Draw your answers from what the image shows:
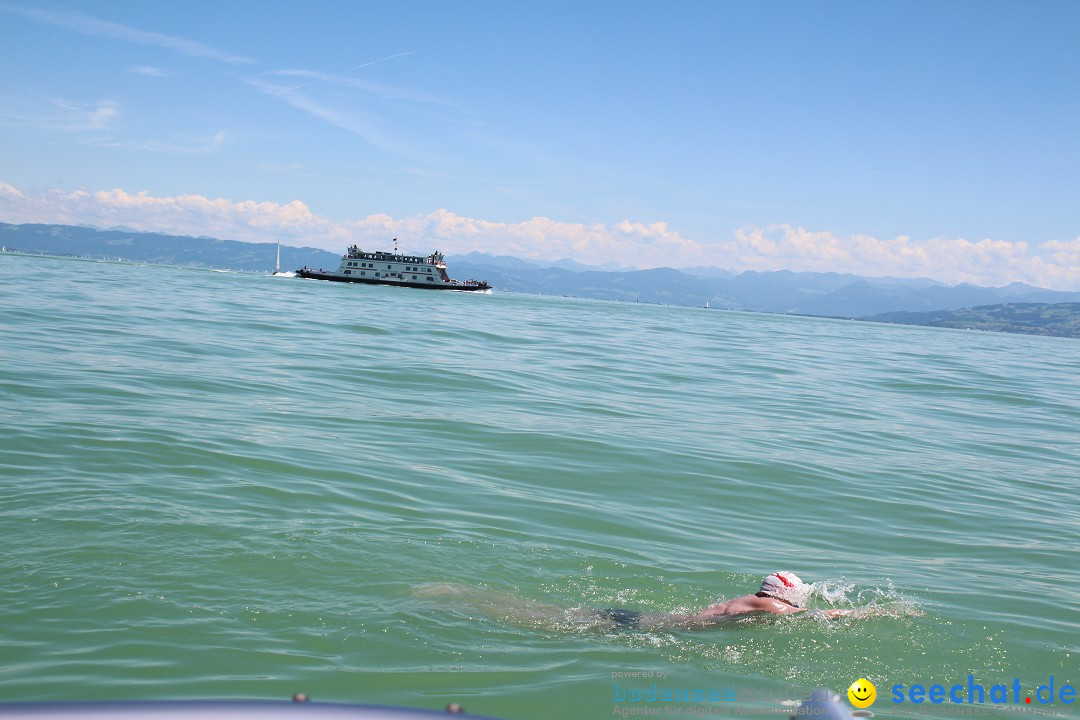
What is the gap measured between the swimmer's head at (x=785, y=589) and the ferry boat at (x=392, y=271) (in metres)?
102

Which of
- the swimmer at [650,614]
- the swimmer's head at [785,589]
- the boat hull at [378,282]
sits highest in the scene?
the boat hull at [378,282]

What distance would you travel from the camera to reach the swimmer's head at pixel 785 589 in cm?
646

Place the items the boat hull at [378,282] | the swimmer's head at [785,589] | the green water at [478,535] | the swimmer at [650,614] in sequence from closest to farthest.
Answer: the green water at [478,535]
the swimmer at [650,614]
the swimmer's head at [785,589]
the boat hull at [378,282]

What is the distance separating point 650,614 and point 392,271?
10556 cm

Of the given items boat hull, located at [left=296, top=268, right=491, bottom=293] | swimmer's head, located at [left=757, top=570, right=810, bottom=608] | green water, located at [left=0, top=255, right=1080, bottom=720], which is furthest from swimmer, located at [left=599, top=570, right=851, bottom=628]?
boat hull, located at [left=296, top=268, right=491, bottom=293]

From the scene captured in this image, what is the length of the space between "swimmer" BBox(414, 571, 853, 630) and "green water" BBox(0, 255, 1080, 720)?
79 mm

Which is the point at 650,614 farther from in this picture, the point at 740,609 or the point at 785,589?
the point at 785,589

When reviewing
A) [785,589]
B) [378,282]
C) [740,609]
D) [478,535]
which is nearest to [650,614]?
[740,609]

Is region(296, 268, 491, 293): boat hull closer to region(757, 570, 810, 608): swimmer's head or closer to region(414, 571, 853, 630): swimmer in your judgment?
region(414, 571, 853, 630): swimmer

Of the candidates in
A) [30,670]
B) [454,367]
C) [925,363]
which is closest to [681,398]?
[454,367]

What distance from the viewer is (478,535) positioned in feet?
26.9

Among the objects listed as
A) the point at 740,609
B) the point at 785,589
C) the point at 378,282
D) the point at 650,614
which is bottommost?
the point at 650,614

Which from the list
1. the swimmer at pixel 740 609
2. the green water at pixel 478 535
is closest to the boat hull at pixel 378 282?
the green water at pixel 478 535

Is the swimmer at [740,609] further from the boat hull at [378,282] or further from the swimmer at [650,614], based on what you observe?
the boat hull at [378,282]
